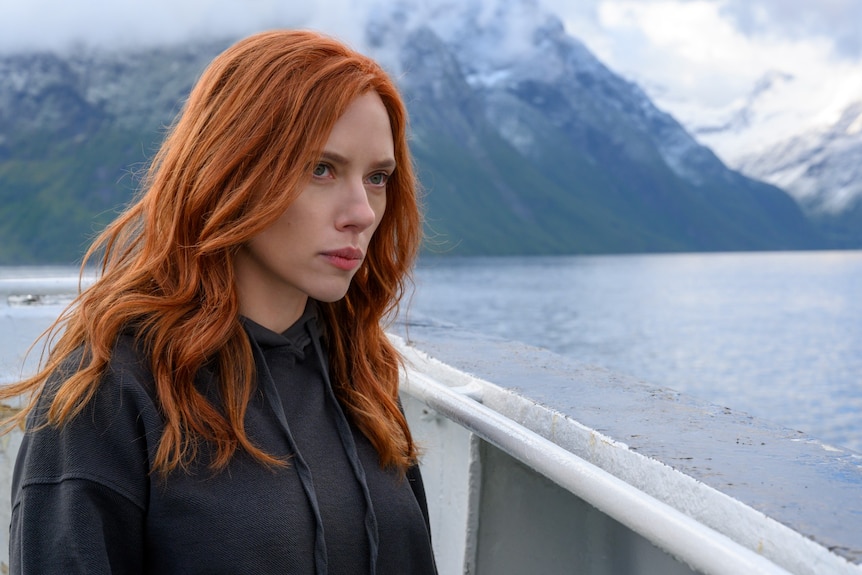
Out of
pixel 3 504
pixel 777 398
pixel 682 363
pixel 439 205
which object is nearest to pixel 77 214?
pixel 439 205

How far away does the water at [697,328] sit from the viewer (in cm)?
3478

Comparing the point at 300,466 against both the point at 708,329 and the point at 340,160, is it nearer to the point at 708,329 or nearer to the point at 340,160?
the point at 340,160

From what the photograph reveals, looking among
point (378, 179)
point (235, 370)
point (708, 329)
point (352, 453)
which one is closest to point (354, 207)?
point (378, 179)

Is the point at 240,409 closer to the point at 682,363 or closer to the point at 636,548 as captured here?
the point at 636,548

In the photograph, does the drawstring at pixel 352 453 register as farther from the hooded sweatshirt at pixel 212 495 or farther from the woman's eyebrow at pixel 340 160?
the woman's eyebrow at pixel 340 160

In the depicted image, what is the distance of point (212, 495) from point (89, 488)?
0.22 meters

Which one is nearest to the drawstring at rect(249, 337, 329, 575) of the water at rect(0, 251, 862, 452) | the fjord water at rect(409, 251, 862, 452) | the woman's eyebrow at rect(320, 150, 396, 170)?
the woman's eyebrow at rect(320, 150, 396, 170)

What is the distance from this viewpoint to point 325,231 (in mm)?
1844

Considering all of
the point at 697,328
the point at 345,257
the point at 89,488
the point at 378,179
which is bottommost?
the point at 697,328

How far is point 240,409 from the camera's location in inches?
67.8

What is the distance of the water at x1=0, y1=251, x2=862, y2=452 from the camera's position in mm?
34781

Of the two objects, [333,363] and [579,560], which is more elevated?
[333,363]

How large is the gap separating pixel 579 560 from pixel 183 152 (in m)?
1.28

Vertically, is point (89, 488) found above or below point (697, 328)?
above
